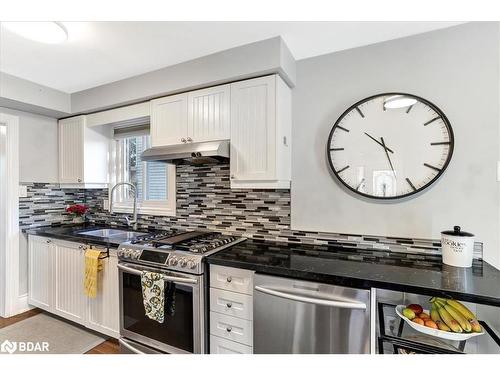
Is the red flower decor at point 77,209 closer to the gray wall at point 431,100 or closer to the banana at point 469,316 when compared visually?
the gray wall at point 431,100

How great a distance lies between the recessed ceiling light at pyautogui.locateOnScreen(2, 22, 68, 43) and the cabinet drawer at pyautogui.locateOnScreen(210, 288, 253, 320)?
1.81m

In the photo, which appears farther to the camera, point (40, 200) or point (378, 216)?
point (40, 200)

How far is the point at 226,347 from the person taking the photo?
153 centimetres

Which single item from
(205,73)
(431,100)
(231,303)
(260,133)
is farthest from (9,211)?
(431,100)

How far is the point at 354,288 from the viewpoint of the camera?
1225 mm

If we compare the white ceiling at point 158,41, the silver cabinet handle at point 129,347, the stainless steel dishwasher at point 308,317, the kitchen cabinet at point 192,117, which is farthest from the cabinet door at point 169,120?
the silver cabinet handle at point 129,347

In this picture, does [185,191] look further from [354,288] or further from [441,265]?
[441,265]

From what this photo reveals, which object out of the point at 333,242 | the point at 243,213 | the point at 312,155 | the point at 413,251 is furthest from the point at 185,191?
the point at 413,251

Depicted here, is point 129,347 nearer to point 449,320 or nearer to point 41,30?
point 449,320

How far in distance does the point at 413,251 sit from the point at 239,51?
5.89 ft

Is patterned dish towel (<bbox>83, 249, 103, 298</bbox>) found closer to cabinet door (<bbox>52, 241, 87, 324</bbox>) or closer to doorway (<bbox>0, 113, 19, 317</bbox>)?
cabinet door (<bbox>52, 241, 87, 324</bbox>)

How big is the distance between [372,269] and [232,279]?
2.61 ft
